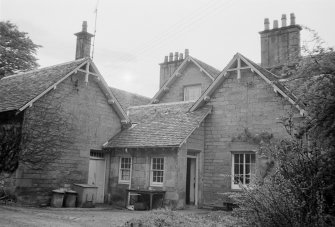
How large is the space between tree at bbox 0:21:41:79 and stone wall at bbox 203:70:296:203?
71.1ft

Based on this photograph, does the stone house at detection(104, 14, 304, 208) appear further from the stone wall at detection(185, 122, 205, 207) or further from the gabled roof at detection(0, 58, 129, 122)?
the gabled roof at detection(0, 58, 129, 122)

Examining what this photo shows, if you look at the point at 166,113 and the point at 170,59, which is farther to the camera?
the point at 170,59

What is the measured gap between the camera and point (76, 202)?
18312mm

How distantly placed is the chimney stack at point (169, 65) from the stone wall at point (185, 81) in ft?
8.29

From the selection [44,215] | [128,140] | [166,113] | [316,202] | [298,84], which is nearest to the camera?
[316,202]

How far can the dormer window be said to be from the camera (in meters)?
27.1

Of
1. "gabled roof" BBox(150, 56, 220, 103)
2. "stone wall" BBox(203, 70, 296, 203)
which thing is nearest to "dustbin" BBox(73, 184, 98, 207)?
"stone wall" BBox(203, 70, 296, 203)

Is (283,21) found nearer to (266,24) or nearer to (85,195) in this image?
(266,24)

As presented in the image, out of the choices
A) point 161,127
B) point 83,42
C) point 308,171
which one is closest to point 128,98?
point 83,42

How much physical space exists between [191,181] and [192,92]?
876 centimetres

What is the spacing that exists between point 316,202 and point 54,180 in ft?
44.5

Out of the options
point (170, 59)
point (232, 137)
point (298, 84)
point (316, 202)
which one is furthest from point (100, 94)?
point (316, 202)

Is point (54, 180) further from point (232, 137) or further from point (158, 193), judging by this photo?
point (232, 137)

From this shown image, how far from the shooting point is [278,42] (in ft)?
75.0
